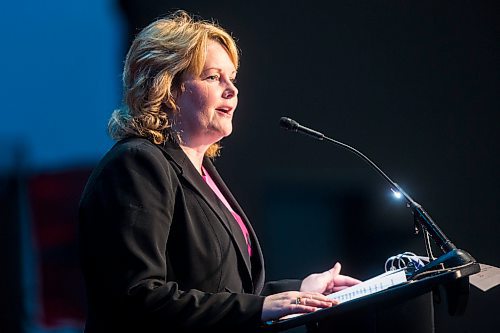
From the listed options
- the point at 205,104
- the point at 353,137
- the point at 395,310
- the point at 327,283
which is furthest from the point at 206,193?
the point at 353,137

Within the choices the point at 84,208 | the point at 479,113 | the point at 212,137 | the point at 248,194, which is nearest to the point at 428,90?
the point at 479,113

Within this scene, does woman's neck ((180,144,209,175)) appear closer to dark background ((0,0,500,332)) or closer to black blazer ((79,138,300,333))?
black blazer ((79,138,300,333))

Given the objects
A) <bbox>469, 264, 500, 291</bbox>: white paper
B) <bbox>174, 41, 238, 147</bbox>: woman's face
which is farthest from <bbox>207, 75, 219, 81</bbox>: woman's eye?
<bbox>469, 264, 500, 291</bbox>: white paper

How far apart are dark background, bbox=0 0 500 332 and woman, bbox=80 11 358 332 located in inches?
42.0

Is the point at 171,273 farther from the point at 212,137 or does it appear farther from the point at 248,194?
the point at 248,194

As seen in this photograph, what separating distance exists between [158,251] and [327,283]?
47 centimetres

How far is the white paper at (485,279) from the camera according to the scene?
4.69 ft

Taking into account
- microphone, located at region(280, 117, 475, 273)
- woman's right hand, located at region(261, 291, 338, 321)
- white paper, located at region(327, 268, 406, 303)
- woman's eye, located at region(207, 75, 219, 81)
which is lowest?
white paper, located at region(327, 268, 406, 303)

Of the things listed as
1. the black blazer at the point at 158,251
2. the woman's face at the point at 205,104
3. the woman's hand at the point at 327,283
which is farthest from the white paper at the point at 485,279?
the woman's face at the point at 205,104

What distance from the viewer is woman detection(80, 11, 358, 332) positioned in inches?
54.0

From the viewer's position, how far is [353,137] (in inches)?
113

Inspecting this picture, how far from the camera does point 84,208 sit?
150cm

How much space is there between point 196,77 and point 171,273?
1.59ft

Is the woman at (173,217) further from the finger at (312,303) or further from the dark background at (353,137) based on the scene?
the dark background at (353,137)
